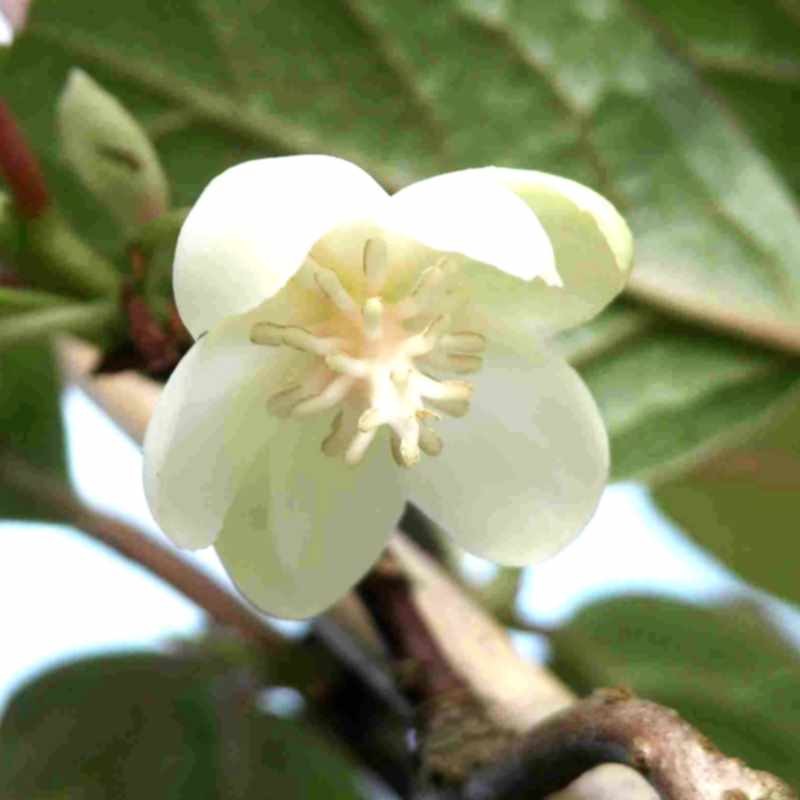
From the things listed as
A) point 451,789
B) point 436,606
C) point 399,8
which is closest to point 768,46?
point 399,8

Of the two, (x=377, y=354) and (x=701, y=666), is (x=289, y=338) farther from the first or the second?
(x=701, y=666)

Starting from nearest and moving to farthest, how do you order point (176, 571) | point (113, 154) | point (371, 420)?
1. point (371, 420)
2. point (113, 154)
3. point (176, 571)

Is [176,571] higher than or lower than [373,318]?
lower

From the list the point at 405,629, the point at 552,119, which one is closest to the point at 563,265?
the point at 405,629

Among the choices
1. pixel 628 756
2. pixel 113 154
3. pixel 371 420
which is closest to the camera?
pixel 628 756

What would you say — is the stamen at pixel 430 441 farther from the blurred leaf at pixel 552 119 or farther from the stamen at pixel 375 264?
the blurred leaf at pixel 552 119

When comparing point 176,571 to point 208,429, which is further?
point 176,571

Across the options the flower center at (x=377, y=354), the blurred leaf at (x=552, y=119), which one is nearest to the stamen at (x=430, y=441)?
the flower center at (x=377, y=354)
